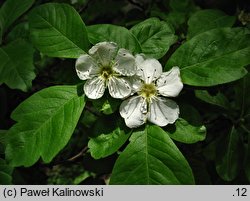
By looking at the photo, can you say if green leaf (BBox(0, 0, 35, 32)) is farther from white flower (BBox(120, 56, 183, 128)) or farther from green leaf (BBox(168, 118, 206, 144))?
green leaf (BBox(168, 118, 206, 144))

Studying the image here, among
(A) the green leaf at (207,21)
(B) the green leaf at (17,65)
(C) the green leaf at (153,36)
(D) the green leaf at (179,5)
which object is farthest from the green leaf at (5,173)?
(D) the green leaf at (179,5)

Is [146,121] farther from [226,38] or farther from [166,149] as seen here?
[226,38]

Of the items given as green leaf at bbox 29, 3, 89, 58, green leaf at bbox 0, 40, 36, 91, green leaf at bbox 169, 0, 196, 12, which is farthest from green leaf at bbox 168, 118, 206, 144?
green leaf at bbox 169, 0, 196, 12

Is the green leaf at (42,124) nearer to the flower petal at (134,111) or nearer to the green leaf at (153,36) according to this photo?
the flower petal at (134,111)

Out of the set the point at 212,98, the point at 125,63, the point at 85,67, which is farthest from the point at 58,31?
the point at 212,98

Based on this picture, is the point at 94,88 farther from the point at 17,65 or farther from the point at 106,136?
the point at 17,65
